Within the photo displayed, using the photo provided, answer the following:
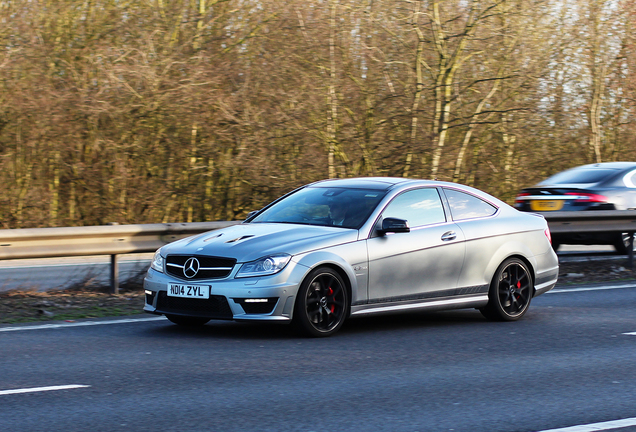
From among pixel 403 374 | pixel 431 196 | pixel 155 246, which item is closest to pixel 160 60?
pixel 155 246

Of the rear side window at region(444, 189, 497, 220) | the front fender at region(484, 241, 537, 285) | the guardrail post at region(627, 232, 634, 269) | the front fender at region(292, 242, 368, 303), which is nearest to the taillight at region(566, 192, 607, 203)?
the guardrail post at region(627, 232, 634, 269)

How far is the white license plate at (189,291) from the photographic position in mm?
7387

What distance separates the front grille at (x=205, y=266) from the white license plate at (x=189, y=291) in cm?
10

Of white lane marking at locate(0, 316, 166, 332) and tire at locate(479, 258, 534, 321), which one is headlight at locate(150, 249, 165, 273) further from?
tire at locate(479, 258, 534, 321)

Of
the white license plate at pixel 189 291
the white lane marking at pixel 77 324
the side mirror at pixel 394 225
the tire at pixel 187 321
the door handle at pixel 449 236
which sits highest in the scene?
the side mirror at pixel 394 225

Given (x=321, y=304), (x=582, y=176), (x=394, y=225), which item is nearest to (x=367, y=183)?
(x=394, y=225)

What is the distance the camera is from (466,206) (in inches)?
352

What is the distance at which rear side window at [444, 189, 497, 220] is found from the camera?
8.81m

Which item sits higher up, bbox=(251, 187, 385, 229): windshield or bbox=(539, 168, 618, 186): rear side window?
bbox=(539, 168, 618, 186): rear side window

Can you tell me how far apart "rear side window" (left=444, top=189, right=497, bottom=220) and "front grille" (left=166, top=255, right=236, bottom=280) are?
101 inches

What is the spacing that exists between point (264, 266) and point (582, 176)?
365 inches

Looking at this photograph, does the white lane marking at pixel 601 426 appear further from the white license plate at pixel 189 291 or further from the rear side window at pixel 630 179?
the rear side window at pixel 630 179

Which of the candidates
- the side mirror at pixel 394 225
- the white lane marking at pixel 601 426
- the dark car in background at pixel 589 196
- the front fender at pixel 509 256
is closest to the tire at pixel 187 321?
the side mirror at pixel 394 225

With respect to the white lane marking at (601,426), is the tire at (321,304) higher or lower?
higher
